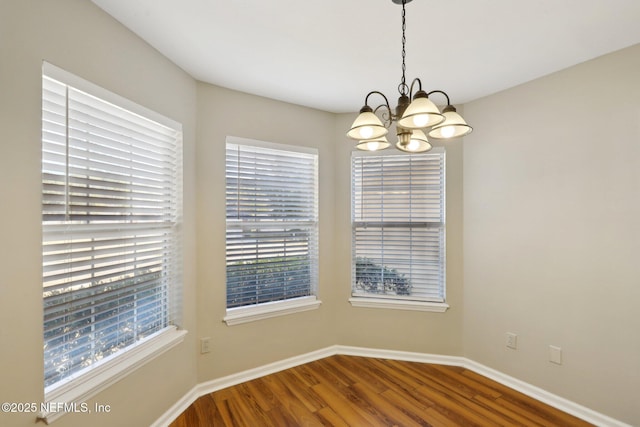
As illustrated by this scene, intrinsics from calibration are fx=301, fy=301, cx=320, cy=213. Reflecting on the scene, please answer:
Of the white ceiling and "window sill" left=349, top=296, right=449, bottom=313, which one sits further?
"window sill" left=349, top=296, right=449, bottom=313

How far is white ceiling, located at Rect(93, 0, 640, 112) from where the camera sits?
155 centimetres

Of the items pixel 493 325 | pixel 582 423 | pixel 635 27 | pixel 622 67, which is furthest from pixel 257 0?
pixel 582 423

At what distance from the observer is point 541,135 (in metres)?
2.35

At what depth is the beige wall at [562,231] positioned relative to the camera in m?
1.95

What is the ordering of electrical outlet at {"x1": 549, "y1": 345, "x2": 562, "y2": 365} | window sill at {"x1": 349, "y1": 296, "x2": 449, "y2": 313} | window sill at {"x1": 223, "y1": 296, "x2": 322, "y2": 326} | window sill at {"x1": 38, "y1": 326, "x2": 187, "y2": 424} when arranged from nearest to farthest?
window sill at {"x1": 38, "y1": 326, "x2": 187, "y2": 424}, electrical outlet at {"x1": 549, "y1": 345, "x2": 562, "y2": 365}, window sill at {"x1": 223, "y1": 296, "x2": 322, "y2": 326}, window sill at {"x1": 349, "y1": 296, "x2": 449, "y2": 313}

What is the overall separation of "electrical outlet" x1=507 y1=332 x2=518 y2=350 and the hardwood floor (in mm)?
338

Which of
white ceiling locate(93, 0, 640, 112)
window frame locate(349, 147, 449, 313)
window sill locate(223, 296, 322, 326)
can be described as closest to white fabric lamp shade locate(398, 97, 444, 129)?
white ceiling locate(93, 0, 640, 112)

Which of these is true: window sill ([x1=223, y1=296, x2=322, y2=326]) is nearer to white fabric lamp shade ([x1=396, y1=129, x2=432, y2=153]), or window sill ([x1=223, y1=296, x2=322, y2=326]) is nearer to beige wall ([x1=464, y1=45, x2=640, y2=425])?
beige wall ([x1=464, y1=45, x2=640, y2=425])

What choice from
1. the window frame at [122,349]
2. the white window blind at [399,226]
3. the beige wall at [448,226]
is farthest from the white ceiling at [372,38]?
the white window blind at [399,226]

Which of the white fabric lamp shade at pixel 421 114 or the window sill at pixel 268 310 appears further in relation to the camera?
the window sill at pixel 268 310

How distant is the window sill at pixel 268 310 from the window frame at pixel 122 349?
0.44 metres

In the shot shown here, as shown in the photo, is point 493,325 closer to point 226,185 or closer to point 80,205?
point 226,185

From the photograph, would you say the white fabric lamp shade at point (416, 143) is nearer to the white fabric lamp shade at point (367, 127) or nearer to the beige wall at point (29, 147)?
the white fabric lamp shade at point (367, 127)

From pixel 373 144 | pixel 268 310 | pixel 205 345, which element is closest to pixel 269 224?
pixel 268 310
